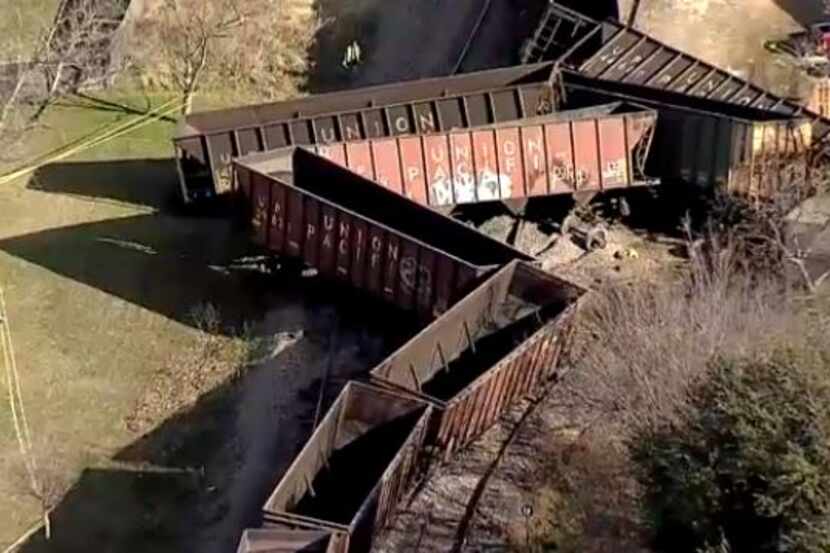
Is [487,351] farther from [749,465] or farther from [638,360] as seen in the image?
[749,465]

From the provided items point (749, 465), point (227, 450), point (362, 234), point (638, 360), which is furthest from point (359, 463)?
point (749, 465)

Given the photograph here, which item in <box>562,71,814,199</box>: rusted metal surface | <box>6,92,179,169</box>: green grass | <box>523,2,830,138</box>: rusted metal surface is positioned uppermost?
<box>523,2,830,138</box>: rusted metal surface

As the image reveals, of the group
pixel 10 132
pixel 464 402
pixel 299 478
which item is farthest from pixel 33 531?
pixel 10 132

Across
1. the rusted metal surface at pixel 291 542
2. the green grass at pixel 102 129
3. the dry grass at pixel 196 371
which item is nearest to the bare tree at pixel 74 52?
the green grass at pixel 102 129

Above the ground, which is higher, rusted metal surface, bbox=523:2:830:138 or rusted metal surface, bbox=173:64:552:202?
rusted metal surface, bbox=523:2:830:138

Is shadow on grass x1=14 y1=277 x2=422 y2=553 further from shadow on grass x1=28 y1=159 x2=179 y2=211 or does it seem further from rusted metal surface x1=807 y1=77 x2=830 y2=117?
rusted metal surface x1=807 y1=77 x2=830 y2=117

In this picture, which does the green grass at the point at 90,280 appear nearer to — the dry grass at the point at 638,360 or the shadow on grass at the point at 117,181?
the shadow on grass at the point at 117,181

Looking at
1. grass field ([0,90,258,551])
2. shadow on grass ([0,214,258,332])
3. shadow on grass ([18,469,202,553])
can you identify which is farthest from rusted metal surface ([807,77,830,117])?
shadow on grass ([18,469,202,553])
